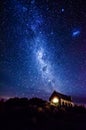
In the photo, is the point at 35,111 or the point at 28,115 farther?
the point at 35,111

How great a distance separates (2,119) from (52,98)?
32750 millimetres

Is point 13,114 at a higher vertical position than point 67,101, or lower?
lower

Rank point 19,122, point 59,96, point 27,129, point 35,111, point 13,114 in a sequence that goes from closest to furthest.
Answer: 1. point 27,129
2. point 19,122
3. point 13,114
4. point 35,111
5. point 59,96

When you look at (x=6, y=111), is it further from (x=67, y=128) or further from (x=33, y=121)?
(x=67, y=128)

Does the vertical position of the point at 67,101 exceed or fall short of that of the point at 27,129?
it exceeds it

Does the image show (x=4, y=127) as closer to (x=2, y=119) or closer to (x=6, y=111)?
(x=2, y=119)

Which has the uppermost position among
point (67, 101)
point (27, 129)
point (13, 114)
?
point (67, 101)

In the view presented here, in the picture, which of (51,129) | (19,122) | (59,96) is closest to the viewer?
(51,129)

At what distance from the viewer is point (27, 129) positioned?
1523 centimetres

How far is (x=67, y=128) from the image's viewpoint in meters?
16.9

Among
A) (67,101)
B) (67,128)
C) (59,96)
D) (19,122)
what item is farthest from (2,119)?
(67,101)

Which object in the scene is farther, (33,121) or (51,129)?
(33,121)

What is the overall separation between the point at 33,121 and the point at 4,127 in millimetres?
3544

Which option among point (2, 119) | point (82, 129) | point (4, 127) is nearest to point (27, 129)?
A: point (4, 127)
